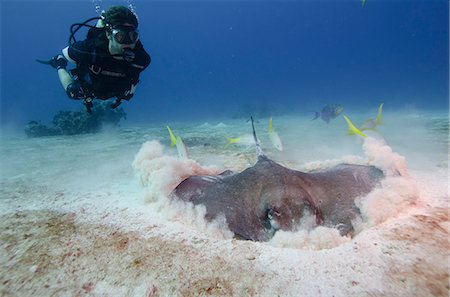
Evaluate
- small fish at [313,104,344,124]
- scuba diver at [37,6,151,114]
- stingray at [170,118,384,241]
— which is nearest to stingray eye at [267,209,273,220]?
stingray at [170,118,384,241]

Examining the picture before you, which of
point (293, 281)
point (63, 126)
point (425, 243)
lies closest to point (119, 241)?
point (293, 281)

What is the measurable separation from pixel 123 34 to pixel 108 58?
0.54m

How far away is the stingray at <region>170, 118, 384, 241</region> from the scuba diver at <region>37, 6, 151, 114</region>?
2752 millimetres

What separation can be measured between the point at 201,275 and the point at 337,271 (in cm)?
116

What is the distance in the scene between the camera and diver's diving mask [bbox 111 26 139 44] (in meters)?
4.45

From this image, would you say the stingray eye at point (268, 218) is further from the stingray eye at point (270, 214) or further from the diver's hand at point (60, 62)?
the diver's hand at point (60, 62)

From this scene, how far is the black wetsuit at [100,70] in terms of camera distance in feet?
15.3

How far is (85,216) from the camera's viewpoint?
3.66 meters

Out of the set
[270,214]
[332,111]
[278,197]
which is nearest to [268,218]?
[270,214]

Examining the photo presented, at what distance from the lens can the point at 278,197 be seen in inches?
105

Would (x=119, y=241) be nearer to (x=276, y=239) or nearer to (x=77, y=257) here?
(x=77, y=257)

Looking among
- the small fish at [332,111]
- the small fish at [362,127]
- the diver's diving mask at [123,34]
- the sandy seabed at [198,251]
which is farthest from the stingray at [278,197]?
the small fish at [332,111]

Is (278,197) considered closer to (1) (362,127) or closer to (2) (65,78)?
(1) (362,127)

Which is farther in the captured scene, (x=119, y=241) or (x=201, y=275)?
(x=119, y=241)
